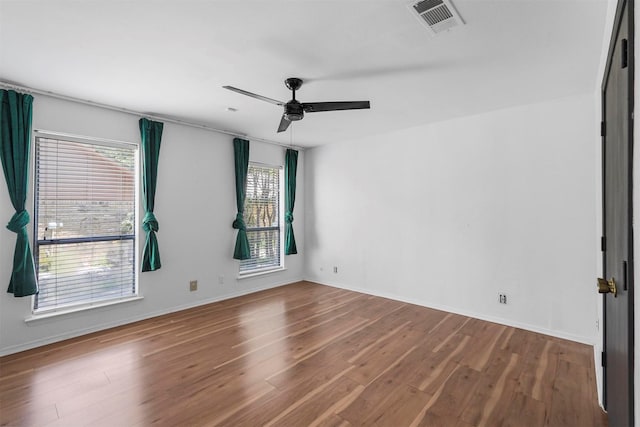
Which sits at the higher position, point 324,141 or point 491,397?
point 324,141

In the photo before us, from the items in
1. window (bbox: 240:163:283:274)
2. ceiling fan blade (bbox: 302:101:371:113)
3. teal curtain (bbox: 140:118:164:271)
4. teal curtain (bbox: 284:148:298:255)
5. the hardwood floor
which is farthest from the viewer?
teal curtain (bbox: 284:148:298:255)

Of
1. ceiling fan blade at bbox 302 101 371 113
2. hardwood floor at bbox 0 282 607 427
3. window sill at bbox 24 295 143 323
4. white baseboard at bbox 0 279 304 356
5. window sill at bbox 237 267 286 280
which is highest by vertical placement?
ceiling fan blade at bbox 302 101 371 113

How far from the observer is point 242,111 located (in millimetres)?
3814

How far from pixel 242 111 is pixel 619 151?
3.49m

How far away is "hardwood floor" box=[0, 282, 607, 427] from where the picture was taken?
2.09 metres

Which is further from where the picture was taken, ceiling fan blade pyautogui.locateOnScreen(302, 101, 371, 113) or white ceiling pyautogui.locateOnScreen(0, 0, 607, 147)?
ceiling fan blade pyautogui.locateOnScreen(302, 101, 371, 113)

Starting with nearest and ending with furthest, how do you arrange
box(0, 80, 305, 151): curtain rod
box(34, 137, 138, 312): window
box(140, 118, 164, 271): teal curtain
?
1. box(0, 80, 305, 151): curtain rod
2. box(34, 137, 138, 312): window
3. box(140, 118, 164, 271): teal curtain

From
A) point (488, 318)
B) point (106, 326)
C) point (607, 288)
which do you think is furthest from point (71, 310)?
point (488, 318)

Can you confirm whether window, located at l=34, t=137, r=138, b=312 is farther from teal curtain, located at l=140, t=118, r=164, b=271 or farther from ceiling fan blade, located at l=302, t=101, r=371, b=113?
ceiling fan blade, located at l=302, t=101, r=371, b=113

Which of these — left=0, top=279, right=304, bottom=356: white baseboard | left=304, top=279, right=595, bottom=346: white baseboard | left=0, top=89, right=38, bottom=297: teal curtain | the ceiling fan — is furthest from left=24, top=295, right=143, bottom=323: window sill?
left=304, top=279, right=595, bottom=346: white baseboard

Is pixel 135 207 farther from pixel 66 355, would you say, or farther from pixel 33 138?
pixel 66 355

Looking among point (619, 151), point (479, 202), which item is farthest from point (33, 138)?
point (479, 202)

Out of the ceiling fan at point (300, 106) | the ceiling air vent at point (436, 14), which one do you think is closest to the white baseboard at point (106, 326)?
the ceiling fan at point (300, 106)

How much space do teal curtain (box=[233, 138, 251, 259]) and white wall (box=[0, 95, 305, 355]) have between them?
0.33ft
